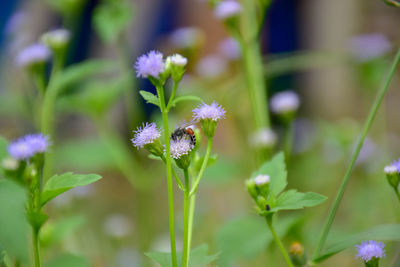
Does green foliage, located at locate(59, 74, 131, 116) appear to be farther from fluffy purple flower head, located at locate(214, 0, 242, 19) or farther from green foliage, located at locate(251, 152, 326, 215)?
green foliage, located at locate(251, 152, 326, 215)

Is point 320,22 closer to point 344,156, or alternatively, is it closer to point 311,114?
point 311,114

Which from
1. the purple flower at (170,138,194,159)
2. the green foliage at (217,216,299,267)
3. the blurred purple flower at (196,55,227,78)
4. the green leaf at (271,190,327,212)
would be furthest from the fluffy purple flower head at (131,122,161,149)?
the blurred purple flower at (196,55,227,78)

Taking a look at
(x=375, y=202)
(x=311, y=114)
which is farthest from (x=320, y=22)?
(x=375, y=202)

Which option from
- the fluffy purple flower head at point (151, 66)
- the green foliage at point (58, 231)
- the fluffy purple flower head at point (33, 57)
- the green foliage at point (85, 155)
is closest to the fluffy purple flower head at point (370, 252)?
the fluffy purple flower head at point (151, 66)

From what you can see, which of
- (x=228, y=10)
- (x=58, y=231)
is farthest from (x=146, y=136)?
(x=228, y=10)

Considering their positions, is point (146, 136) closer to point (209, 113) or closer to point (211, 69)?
point (209, 113)

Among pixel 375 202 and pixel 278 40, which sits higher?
pixel 278 40

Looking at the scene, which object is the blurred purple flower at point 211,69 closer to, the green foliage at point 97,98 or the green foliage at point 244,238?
the green foliage at point 97,98
